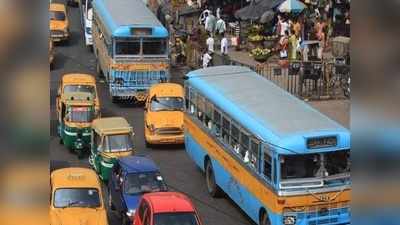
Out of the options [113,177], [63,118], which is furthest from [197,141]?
[63,118]

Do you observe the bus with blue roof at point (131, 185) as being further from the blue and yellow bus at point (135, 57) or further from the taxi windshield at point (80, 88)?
the blue and yellow bus at point (135, 57)

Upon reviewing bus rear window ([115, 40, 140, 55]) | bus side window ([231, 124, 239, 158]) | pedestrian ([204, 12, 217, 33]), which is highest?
pedestrian ([204, 12, 217, 33])

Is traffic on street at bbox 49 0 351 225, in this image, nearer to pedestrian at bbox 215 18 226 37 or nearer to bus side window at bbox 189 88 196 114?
bus side window at bbox 189 88 196 114

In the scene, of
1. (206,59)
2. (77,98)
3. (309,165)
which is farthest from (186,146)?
(206,59)

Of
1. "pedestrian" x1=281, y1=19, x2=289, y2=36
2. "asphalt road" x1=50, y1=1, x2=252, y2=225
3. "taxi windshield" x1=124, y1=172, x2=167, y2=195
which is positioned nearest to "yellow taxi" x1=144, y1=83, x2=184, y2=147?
"asphalt road" x1=50, y1=1, x2=252, y2=225

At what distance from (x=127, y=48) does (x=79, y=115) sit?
6.25 metres

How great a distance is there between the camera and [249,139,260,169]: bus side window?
51.1ft

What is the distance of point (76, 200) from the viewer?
49.7ft

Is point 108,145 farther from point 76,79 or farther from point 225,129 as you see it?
point 76,79

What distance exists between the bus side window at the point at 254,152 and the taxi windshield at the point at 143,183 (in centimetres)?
224

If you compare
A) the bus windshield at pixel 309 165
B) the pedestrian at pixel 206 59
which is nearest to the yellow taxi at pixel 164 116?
the pedestrian at pixel 206 59

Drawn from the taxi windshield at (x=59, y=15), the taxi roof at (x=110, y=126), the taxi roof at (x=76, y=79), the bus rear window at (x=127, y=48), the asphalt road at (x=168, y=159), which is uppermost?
the taxi windshield at (x=59, y=15)

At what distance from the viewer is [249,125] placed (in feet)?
53.0

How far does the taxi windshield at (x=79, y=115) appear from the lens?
903 inches
